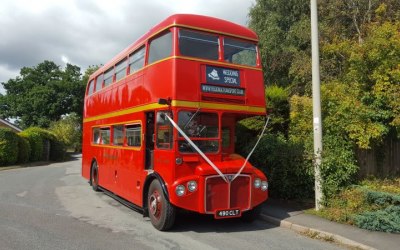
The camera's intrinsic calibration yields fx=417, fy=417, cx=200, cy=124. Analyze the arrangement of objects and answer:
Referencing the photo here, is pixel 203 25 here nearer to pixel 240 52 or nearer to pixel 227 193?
pixel 240 52

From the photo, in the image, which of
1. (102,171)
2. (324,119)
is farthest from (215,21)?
(102,171)

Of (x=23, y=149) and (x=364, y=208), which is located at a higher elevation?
(x=23, y=149)

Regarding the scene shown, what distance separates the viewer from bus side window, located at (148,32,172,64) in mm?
8675

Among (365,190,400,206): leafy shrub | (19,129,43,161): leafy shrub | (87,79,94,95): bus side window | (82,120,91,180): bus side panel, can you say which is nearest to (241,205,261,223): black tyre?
(365,190,400,206): leafy shrub

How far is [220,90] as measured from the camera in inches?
349

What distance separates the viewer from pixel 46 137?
37219 mm

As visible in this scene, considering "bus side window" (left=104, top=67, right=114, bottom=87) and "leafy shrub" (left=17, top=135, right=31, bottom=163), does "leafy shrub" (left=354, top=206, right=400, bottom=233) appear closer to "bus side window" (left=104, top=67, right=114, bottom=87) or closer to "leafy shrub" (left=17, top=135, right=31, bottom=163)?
"bus side window" (left=104, top=67, right=114, bottom=87)

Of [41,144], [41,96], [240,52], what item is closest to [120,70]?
[240,52]

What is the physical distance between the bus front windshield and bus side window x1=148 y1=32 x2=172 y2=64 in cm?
138

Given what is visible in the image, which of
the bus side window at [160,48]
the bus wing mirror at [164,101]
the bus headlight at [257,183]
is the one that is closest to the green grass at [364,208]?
the bus headlight at [257,183]

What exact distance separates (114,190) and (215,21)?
18.6 feet

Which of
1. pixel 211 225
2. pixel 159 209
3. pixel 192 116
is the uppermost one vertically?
pixel 192 116

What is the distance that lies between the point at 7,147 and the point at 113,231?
73.8ft

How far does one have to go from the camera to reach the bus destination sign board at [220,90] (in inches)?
343
